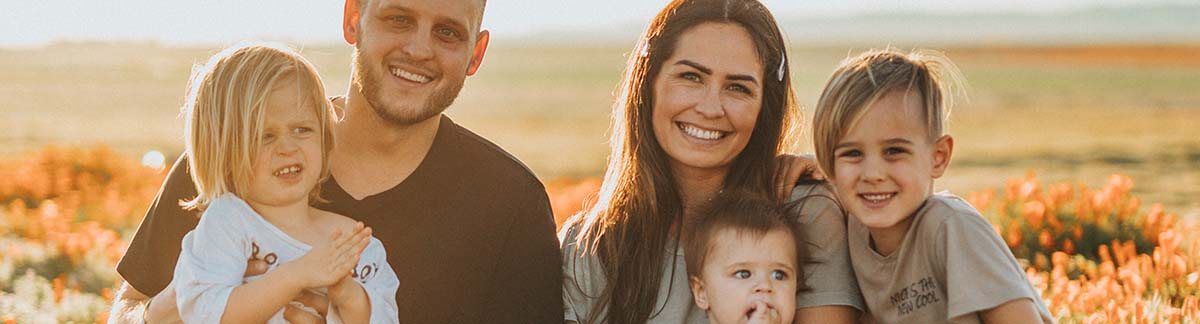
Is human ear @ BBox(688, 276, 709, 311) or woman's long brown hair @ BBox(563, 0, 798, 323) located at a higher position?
woman's long brown hair @ BBox(563, 0, 798, 323)

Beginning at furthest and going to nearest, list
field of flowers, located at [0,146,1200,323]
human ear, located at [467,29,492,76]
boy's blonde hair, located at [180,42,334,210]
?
field of flowers, located at [0,146,1200,323]
human ear, located at [467,29,492,76]
boy's blonde hair, located at [180,42,334,210]

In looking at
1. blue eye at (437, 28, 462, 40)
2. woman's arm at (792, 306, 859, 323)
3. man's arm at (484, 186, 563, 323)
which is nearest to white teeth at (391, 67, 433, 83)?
blue eye at (437, 28, 462, 40)

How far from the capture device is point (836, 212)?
492 centimetres

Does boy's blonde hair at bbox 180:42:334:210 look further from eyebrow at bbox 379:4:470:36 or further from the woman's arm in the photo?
the woman's arm

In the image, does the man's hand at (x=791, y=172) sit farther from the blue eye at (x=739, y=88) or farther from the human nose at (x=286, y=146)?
the human nose at (x=286, y=146)

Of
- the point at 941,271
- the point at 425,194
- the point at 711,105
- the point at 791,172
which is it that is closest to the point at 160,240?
the point at 425,194

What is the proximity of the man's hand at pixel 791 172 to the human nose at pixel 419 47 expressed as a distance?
1.46m

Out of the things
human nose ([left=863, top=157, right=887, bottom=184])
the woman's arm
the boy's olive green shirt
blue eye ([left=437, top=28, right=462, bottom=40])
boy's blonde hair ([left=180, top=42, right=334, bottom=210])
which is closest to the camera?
boy's blonde hair ([left=180, top=42, right=334, bottom=210])

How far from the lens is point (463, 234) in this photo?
5.06 m

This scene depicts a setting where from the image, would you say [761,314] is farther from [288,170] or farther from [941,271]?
[288,170]

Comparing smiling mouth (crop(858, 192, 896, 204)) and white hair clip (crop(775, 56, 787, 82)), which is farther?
white hair clip (crop(775, 56, 787, 82))

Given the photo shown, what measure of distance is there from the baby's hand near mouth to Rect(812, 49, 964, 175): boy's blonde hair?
557mm

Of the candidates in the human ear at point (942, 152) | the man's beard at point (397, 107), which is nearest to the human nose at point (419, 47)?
the man's beard at point (397, 107)

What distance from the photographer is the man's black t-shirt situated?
16.3 ft
